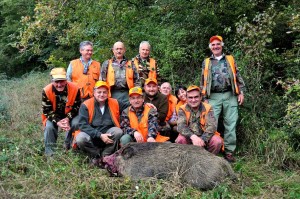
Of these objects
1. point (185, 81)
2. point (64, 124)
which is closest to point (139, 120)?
point (64, 124)

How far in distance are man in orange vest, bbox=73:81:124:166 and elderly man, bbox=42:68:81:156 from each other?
36 cm

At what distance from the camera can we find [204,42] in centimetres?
952

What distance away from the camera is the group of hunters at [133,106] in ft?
20.3

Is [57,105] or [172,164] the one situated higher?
[57,105]

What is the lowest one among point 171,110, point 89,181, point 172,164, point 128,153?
point 89,181

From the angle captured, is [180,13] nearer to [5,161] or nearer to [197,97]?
[197,97]

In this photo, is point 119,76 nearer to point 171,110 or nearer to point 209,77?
point 171,110

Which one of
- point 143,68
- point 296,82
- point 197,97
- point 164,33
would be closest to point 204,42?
point 164,33

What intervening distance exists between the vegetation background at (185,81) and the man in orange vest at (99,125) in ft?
0.98

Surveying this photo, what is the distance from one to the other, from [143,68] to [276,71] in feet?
10.0

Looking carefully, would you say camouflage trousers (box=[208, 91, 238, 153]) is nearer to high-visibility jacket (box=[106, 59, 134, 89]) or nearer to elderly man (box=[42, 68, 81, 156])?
high-visibility jacket (box=[106, 59, 134, 89])

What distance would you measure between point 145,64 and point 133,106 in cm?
128

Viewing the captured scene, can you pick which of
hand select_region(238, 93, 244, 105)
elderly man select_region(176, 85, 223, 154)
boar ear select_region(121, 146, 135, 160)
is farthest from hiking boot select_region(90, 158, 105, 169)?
hand select_region(238, 93, 244, 105)

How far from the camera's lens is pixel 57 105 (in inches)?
257
